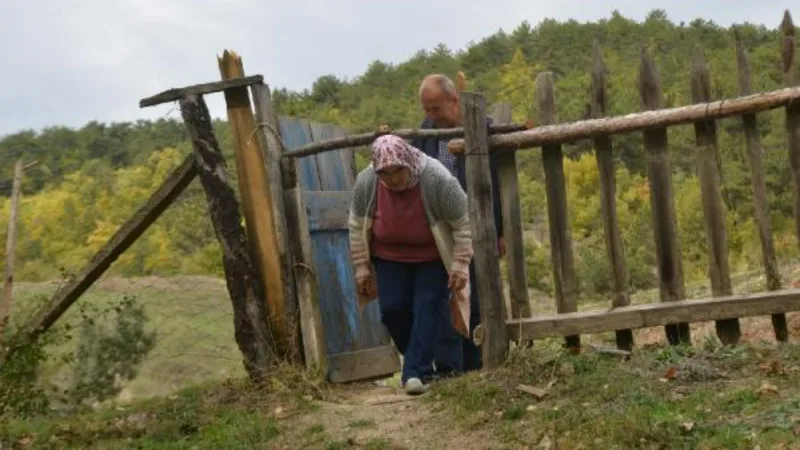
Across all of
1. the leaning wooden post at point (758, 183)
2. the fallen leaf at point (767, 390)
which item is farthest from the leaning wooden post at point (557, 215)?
the fallen leaf at point (767, 390)

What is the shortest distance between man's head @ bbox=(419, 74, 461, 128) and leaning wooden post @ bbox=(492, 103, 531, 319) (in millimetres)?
662

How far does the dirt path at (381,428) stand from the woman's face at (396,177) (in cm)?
120

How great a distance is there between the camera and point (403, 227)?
18.3ft

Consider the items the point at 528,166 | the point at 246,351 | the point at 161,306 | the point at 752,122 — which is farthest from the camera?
the point at 528,166

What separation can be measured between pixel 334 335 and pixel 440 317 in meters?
1.09

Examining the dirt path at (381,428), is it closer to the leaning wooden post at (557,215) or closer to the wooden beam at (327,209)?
the leaning wooden post at (557,215)

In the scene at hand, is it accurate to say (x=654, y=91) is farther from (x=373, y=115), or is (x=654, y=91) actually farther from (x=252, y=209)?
(x=373, y=115)

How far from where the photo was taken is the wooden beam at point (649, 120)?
191 inches

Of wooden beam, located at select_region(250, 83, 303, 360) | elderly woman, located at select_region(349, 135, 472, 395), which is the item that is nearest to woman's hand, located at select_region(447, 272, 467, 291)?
elderly woman, located at select_region(349, 135, 472, 395)

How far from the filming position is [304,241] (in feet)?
20.3

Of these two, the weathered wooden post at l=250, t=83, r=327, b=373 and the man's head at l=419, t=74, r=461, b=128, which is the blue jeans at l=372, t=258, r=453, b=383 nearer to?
the weathered wooden post at l=250, t=83, r=327, b=373

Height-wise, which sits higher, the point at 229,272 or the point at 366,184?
the point at 366,184

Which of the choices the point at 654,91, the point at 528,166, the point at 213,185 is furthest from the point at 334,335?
the point at 528,166

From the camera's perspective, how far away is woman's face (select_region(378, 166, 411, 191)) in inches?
210
